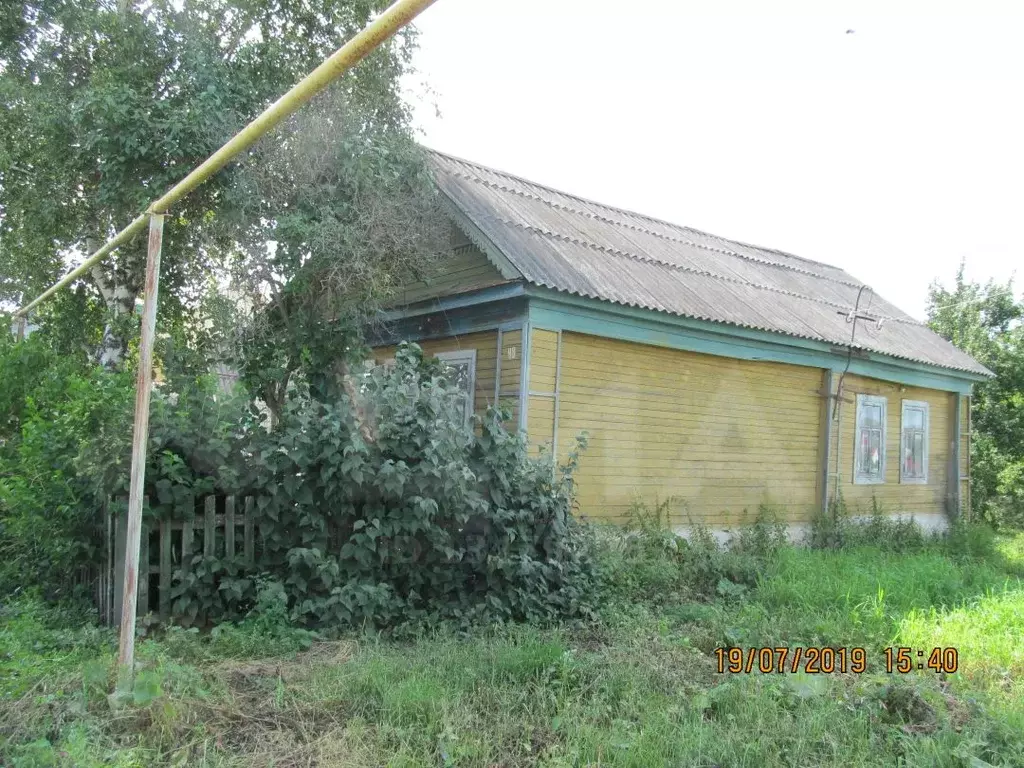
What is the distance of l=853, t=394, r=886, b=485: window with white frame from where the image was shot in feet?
41.4

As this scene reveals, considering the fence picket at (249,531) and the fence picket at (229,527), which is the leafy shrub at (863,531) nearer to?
the fence picket at (249,531)

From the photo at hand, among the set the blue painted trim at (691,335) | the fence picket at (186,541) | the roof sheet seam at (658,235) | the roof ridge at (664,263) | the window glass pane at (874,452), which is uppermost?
the roof sheet seam at (658,235)

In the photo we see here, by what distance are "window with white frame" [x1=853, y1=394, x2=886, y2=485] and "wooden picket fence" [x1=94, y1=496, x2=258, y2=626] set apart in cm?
1037

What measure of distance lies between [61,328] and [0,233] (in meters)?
1.52

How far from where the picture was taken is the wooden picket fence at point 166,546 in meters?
5.26

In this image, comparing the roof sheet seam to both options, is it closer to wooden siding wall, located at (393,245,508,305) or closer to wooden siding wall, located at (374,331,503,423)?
wooden siding wall, located at (393,245,508,305)

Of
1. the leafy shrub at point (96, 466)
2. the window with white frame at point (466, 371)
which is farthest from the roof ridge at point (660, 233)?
the leafy shrub at point (96, 466)

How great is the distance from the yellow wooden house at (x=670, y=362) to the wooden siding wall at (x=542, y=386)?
0.7 inches

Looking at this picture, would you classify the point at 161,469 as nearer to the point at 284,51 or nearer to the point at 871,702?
the point at 871,702

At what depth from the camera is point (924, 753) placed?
3674 mm

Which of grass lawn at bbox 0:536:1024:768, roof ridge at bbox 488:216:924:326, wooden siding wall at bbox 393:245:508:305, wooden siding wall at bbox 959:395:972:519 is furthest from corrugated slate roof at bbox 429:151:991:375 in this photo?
grass lawn at bbox 0:536:1024:768

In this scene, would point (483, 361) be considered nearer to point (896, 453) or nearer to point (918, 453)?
point (896, 453)

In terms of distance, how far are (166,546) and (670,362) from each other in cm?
659

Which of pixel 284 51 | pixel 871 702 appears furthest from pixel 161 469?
pixel 284 51
